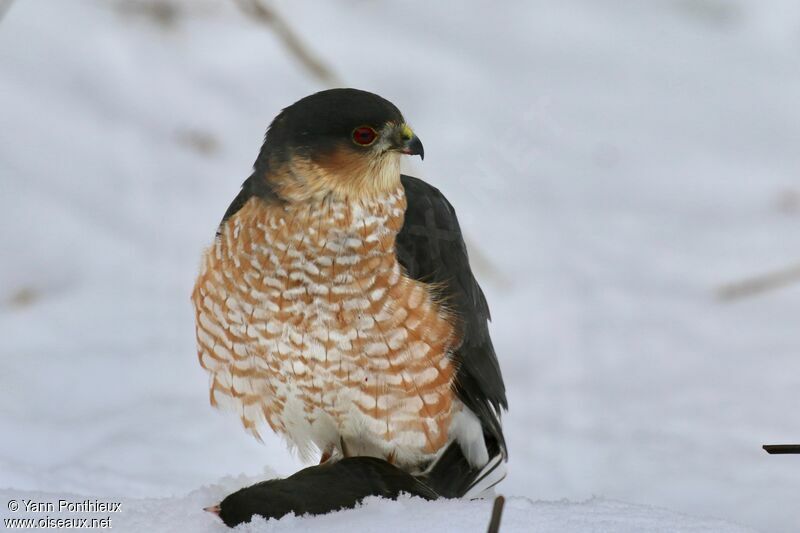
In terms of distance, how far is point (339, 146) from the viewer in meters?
3.51

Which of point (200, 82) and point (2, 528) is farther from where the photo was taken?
point (200, 82)

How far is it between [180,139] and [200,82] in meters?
0.38

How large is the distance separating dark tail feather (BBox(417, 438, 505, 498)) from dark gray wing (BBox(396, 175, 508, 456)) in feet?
0.19

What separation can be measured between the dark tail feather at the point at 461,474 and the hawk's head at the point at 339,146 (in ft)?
3.03

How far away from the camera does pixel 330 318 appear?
135 inches

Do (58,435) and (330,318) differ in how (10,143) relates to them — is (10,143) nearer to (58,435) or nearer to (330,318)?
(58,435)

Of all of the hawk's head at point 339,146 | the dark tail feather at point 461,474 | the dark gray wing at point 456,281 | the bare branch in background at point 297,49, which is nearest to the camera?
the hawk's head at point 339,146

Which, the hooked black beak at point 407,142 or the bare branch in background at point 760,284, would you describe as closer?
the hooked black beak at point 407,142

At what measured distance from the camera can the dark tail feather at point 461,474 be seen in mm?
3762

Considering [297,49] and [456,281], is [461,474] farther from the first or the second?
[297,49]

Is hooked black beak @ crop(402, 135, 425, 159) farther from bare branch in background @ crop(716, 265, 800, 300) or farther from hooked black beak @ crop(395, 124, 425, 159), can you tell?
bare branch in background @ crop(716, 265, 800, 300)

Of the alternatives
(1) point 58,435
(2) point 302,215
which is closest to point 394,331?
(2) point 302,215

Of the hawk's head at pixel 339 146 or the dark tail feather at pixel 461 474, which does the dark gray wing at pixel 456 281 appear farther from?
the hawk's head at pixel 339 146

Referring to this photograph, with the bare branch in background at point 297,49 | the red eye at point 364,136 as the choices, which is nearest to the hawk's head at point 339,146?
the red eye at point 364,136
